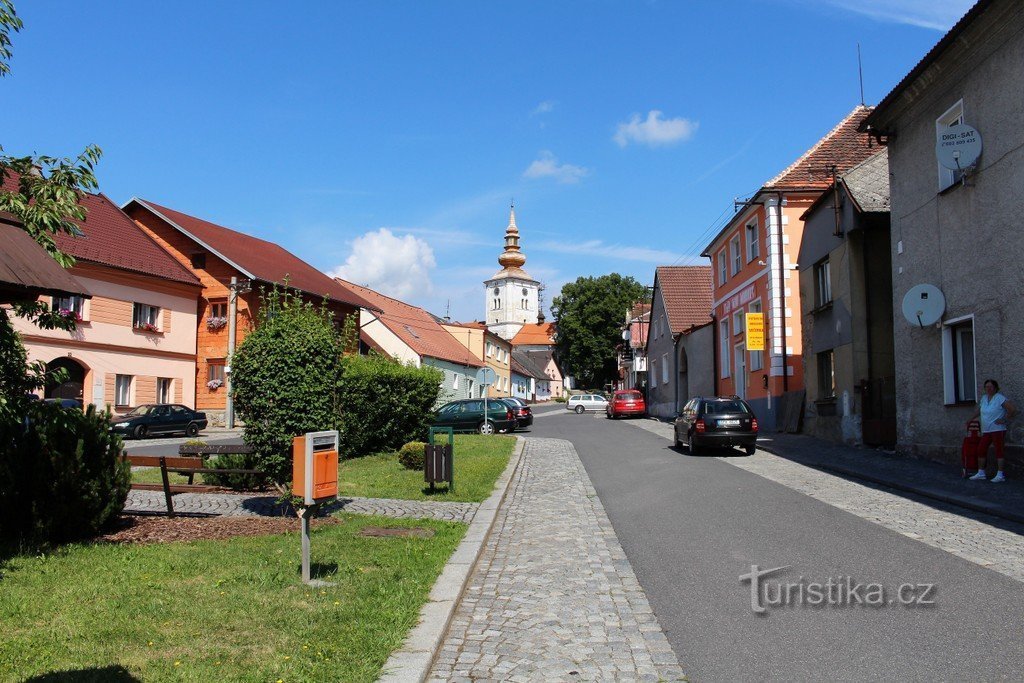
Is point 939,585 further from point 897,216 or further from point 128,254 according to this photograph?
point 128,254

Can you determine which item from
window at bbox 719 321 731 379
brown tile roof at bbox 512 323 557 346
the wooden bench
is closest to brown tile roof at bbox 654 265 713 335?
window at bbox 719 321 731 379

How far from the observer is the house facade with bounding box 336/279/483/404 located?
48188mm

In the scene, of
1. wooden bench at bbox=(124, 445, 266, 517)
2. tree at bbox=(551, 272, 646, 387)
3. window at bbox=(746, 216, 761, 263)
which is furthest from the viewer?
tree at bbox=(551, 272, 646, 387)

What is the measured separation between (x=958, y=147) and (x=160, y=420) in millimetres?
27795

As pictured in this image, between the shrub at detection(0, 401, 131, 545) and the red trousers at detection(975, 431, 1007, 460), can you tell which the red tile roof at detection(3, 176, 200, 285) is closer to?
the shrub at detection(0, 401, 131, 545)

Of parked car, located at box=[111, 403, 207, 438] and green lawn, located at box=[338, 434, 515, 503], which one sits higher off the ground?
parked car, located at box=[111, 403, 207, 438]

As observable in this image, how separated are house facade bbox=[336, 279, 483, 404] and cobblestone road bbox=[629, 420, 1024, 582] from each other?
29.3m

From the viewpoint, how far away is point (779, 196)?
1034 inches

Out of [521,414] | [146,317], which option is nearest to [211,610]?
[521,414]

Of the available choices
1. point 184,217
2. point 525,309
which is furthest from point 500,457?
point 525,309

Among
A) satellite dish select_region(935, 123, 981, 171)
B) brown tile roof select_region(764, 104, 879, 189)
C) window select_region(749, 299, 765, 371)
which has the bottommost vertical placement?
window select_region(749, 299, 765, 371)

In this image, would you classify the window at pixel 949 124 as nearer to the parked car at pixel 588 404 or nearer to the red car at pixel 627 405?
the red car at pixel 627 405

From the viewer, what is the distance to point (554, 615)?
20.4ft

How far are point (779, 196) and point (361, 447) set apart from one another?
15.7 metres
